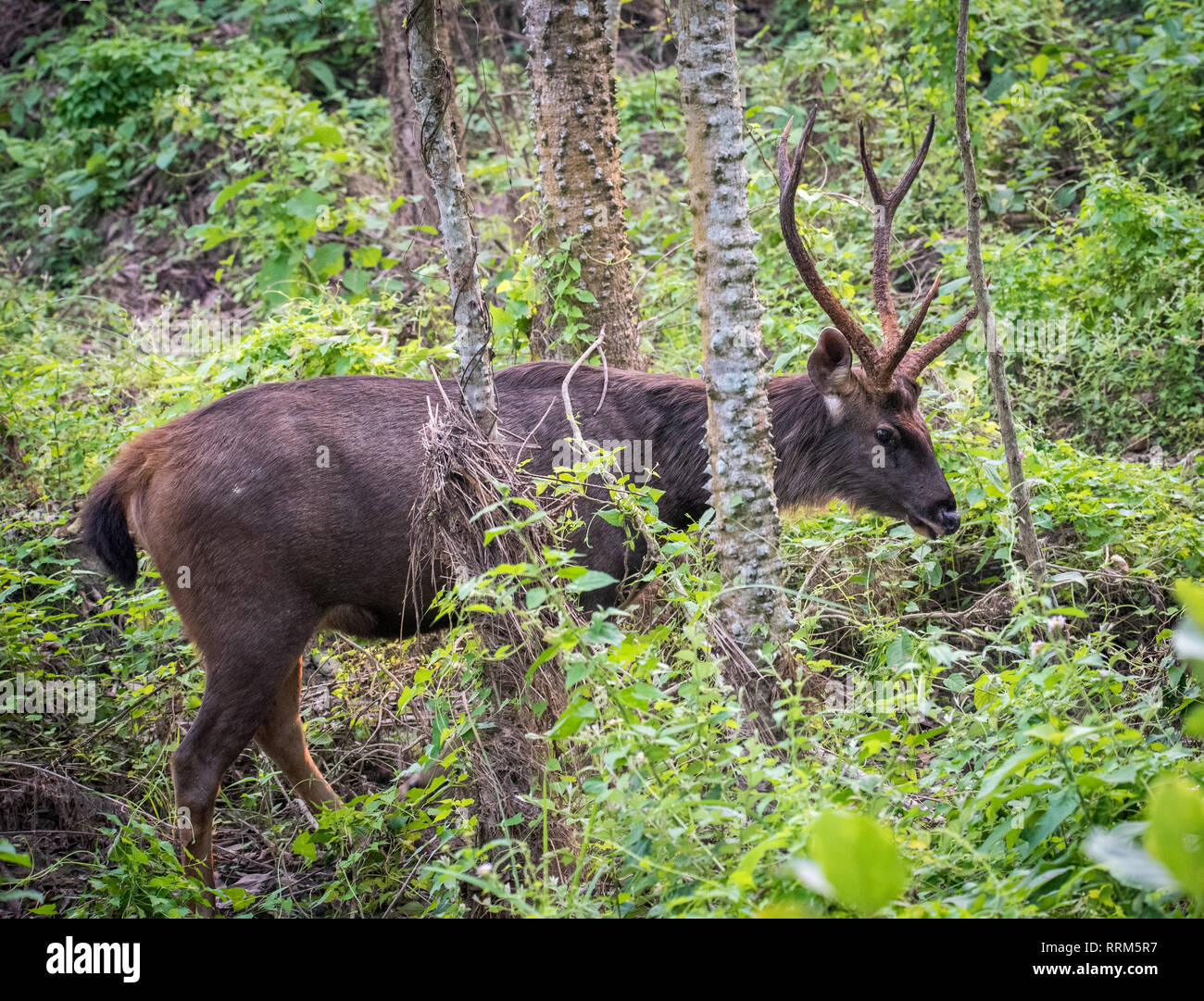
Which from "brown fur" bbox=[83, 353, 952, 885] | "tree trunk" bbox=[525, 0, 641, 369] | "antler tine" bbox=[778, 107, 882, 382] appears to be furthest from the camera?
"tree trunk" bbox=[525, 0, 641, 369]

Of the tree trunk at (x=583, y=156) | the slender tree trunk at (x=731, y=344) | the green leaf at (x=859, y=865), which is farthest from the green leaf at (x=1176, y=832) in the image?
the tree trunk at (x=583, y=156)

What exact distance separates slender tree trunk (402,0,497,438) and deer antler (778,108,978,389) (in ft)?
4.57

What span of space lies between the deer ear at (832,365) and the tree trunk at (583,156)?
1298 millimetres

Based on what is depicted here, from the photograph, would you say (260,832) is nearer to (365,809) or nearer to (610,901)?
(365,809)

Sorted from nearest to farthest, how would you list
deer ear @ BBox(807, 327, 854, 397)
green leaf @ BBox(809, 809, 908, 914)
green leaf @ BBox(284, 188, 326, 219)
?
green leaf @ BBox(809, 809, 908, 914)
deer ear @ BBox(807, 327, 854, 397)
green leaf @ BBox(284, 188, 326, 219)

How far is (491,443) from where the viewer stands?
12.7ft

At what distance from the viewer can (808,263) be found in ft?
14.6

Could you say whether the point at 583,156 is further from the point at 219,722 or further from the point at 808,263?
the point at 219,722

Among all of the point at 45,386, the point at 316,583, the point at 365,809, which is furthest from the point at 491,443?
the point at 45,386

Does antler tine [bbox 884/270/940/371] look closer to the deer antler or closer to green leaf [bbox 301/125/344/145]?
the deer antler

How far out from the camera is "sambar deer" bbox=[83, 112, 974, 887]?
416cm

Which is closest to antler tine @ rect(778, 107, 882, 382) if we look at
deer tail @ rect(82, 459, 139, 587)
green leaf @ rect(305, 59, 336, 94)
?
deer tail @ rect(82, 459, 139, 587)

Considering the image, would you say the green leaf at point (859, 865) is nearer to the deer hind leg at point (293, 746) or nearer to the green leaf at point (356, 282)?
the deer hind leg at point (293, 746)

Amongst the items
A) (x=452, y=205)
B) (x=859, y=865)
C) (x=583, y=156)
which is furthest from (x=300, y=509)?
(x=859, y=865)
